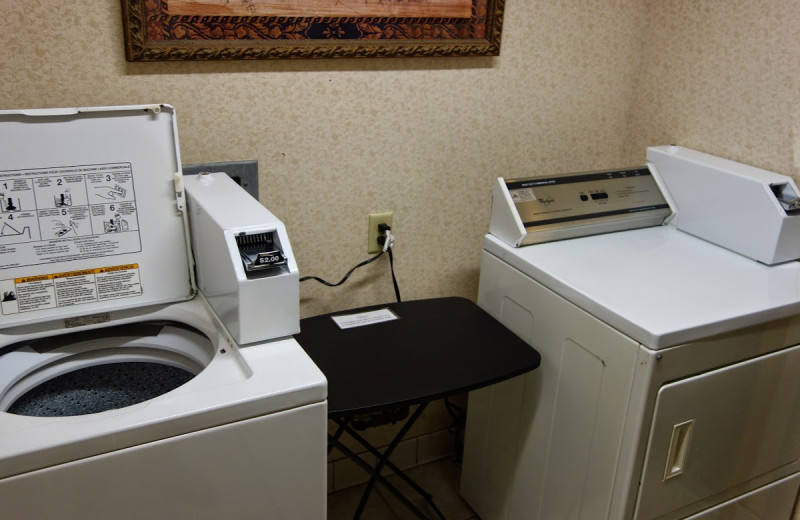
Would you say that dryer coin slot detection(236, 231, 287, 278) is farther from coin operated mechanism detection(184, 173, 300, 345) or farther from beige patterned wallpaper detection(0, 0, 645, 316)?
beige patterned wallpaper detection(0, 0, 645, 316)

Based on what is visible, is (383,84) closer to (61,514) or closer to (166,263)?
(166,263)

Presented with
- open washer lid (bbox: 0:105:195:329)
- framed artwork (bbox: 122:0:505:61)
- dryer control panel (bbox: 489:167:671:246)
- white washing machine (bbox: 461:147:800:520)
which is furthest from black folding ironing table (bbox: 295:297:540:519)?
framed artwork (bbox: 122:0:505:61)

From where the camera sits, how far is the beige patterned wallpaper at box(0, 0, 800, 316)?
4.87 feet

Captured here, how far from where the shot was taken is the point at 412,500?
216cm

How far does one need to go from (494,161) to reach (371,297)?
21.9 inches

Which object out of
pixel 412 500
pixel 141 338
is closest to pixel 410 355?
pixel 141 338

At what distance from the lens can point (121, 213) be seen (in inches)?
56.3

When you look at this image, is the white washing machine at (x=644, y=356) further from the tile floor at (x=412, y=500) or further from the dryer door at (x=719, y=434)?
the tile floor at (x=412, y=500)

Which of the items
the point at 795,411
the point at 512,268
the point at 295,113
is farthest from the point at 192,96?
the point at 795,411

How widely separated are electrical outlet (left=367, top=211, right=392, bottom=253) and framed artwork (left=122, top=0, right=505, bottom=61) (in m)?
0.44

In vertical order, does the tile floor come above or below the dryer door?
below

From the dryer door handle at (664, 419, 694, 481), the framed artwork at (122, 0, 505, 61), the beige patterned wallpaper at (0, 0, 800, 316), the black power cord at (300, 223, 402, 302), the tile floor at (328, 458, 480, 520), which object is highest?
the framed artwork at (122, 0, 505, 61)

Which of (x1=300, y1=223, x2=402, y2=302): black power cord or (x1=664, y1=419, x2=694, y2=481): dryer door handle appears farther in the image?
(x1=300, y1=223, x2=402, y2=302): black power cord

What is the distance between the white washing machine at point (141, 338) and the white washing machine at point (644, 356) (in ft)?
2.12
